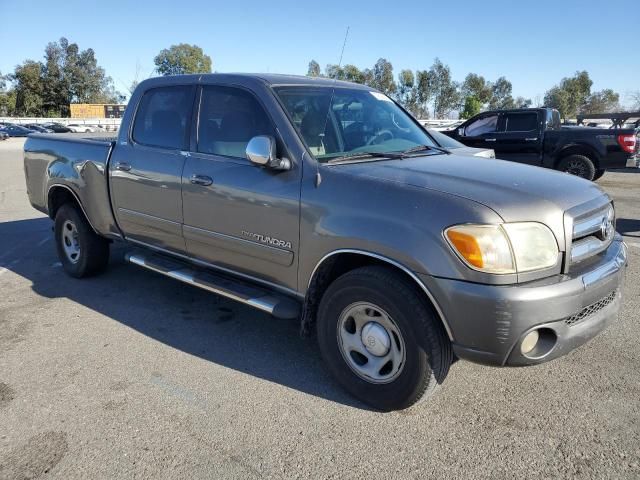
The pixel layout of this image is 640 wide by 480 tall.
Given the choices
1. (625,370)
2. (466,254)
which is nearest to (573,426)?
(625,370)

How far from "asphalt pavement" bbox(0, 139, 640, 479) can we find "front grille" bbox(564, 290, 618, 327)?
63 cm

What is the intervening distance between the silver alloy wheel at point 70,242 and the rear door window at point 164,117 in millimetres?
1512

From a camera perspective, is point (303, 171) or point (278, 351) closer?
point (303, 171)

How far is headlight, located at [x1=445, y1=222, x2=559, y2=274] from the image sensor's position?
2543 millimetres

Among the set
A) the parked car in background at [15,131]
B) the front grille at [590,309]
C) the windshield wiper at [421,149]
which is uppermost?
the windshield wiper at [421,149]

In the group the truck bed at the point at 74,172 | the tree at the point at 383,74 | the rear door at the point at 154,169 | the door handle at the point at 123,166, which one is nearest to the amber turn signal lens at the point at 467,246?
the rear door at the point at 154,169

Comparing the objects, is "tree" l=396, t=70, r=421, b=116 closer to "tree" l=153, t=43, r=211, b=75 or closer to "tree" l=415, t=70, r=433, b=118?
"tree" l=415, t=70, r=433, b=118

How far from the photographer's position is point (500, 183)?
2.94m

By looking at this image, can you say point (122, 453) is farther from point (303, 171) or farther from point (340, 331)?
point (303, 171)

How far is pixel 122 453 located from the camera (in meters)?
2.70

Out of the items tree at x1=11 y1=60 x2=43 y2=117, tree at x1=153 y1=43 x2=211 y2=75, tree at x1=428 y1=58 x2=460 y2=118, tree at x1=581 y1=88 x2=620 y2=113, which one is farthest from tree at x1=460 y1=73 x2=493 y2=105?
tree at x1=11 y1=60 x2=43 y2=117

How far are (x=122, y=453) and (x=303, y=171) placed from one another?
73.0 inches

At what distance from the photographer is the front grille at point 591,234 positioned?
281cm

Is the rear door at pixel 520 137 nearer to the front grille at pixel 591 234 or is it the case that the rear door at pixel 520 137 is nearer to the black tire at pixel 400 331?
the front grille at pixel 591 234
